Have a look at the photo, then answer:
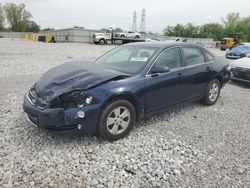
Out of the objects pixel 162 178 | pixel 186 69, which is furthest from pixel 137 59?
pixel 162 178

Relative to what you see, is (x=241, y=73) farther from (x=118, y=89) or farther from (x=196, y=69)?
(x=118, y=89)

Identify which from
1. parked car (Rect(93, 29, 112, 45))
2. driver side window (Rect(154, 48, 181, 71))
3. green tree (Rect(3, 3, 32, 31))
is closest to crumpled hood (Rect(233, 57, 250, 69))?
driver side window (Rect(154, 48, 181, 71))

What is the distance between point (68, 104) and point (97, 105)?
40 centimetres

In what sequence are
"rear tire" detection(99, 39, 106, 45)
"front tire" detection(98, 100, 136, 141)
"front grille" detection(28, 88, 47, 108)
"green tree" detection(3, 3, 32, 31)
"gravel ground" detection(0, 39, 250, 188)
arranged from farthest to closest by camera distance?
1. "green tree" detection(3, 3, 32, 31)
2. "rear tire" detection(99, 39, 106, 45)
3. "front tire" detection(98, 100, 136, 141)
4. "front grille" detection(28, 88, 47, 108)
5. "gravel ground" detection(0, 39, 250, 188)

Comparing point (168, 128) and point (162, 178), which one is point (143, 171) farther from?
point (168, 128)

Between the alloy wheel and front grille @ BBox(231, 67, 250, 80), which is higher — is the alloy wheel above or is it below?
below

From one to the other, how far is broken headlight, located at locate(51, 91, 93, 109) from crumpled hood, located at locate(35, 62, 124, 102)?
7 centimetres

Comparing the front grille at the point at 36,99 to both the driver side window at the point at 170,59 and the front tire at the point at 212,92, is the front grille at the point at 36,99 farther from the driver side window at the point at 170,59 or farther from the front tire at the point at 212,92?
the front tire at the point at 212,92

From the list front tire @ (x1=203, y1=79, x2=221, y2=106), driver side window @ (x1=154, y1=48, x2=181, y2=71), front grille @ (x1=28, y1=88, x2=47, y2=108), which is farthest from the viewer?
front tire @ (x1=203, y1=79, x2=221, y2=106)

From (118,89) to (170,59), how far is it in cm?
146

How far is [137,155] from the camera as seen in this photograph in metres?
3.20

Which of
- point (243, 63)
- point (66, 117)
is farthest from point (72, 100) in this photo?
point (243, 63)

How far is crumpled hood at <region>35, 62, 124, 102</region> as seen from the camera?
3.20m

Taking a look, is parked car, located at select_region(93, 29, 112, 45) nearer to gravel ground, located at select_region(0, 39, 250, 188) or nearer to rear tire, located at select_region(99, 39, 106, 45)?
rear tire, located at select_region(99, 39, 106, 45)
